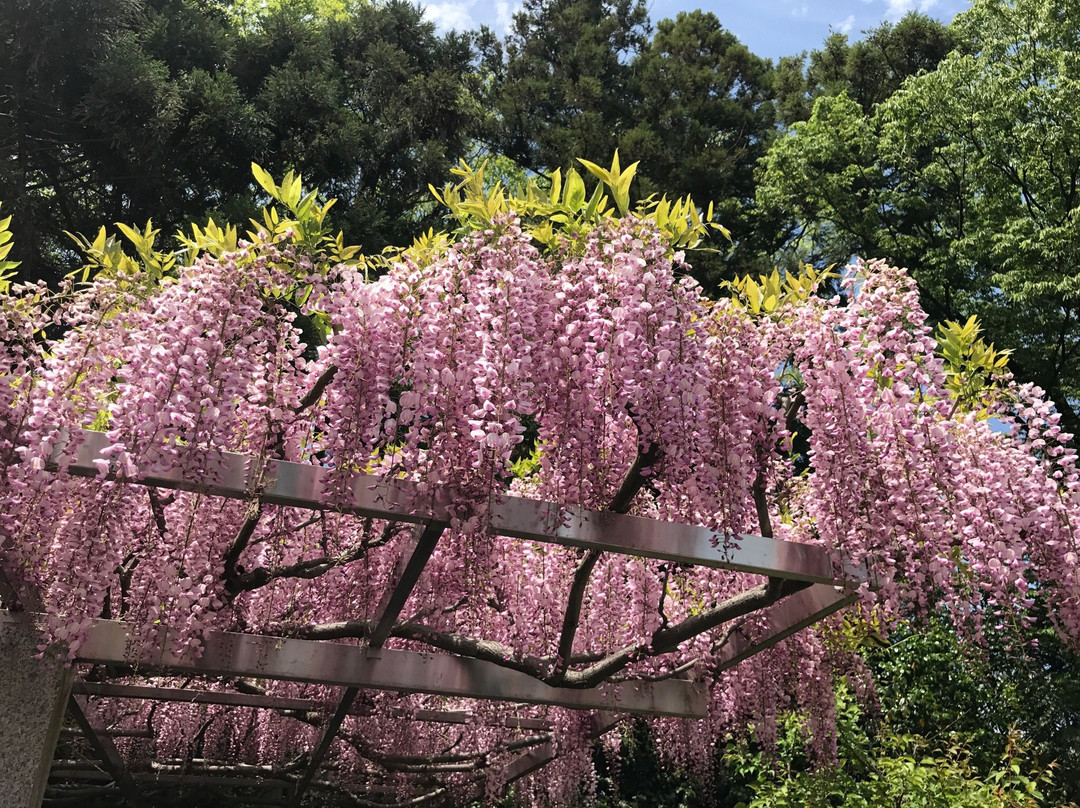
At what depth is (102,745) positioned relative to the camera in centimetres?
532

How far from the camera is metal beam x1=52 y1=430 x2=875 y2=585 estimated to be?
2.58 metres

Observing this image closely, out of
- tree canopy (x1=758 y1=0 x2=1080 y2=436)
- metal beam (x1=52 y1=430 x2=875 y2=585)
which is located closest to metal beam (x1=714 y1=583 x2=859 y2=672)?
metal beam (x1=52 y1=430 x2=875 y2=585)

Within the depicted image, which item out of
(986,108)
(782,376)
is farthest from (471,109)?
(782,376)

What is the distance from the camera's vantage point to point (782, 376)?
337 cm

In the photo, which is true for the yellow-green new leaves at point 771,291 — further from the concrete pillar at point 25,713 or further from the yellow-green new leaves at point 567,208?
the concrete pillar at point 25,713

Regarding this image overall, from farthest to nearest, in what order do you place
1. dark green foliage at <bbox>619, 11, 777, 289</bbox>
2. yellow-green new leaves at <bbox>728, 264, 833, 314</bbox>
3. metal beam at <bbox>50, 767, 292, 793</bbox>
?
dark green foliage at <bbox>619, 11, 777, 289</bbox> → metal beam at <bbox>50, 767, 292, 793</bbox> → yellow-green new leaves at <bbox>728, 264, 833, 314</bbox>

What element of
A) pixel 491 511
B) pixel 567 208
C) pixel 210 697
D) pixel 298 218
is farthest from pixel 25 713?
pixel 567 208

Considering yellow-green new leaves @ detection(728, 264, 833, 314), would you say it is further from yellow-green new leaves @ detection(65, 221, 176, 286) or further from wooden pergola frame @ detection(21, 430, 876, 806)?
yellow-green new leaves @ detection(65, 221, 176, 286)

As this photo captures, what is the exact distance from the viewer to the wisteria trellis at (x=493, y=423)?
103 inches

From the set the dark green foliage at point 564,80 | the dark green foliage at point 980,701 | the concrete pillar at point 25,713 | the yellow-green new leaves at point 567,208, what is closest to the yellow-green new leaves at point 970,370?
the yellow-green new leaves at point 567,208

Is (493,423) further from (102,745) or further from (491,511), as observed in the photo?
(102,745)

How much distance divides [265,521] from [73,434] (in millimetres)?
1112

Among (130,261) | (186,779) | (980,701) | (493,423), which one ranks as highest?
(130,261)

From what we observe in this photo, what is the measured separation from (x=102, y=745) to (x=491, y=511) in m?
4.02
